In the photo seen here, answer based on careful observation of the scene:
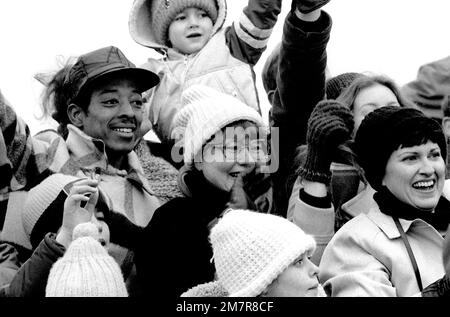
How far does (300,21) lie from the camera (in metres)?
5.76

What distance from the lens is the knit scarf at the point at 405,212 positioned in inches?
203

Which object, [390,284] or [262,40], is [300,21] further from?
[390,284]

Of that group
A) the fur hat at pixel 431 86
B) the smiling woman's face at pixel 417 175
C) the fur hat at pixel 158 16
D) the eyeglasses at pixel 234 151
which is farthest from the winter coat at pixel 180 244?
the fur hat at pixel 431 86

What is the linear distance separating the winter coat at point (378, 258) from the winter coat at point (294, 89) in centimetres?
78

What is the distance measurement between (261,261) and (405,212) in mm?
709

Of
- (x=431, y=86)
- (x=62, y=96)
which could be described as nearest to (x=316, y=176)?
(x=62, y=96)

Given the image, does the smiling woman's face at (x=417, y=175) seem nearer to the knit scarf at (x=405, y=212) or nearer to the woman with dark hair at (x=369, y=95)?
the knit scarf at (x=405, y=212)

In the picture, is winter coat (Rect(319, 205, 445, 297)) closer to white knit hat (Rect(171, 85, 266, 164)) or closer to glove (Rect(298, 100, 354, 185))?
glove (Rect(298, 100, 354, 185))

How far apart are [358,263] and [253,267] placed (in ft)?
1.54

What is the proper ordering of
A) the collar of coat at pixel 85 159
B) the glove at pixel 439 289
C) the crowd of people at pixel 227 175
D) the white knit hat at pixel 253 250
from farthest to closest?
the collar of coat at pixel 85 159 < the crowd of people at pixel 227 175 < the white knit hat at pixel 253 250 < the glove at pixel 439 289

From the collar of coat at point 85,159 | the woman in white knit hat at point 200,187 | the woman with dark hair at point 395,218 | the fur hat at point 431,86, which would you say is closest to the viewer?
the woman with dark hair at point 395,218

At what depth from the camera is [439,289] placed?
4.64 meters
